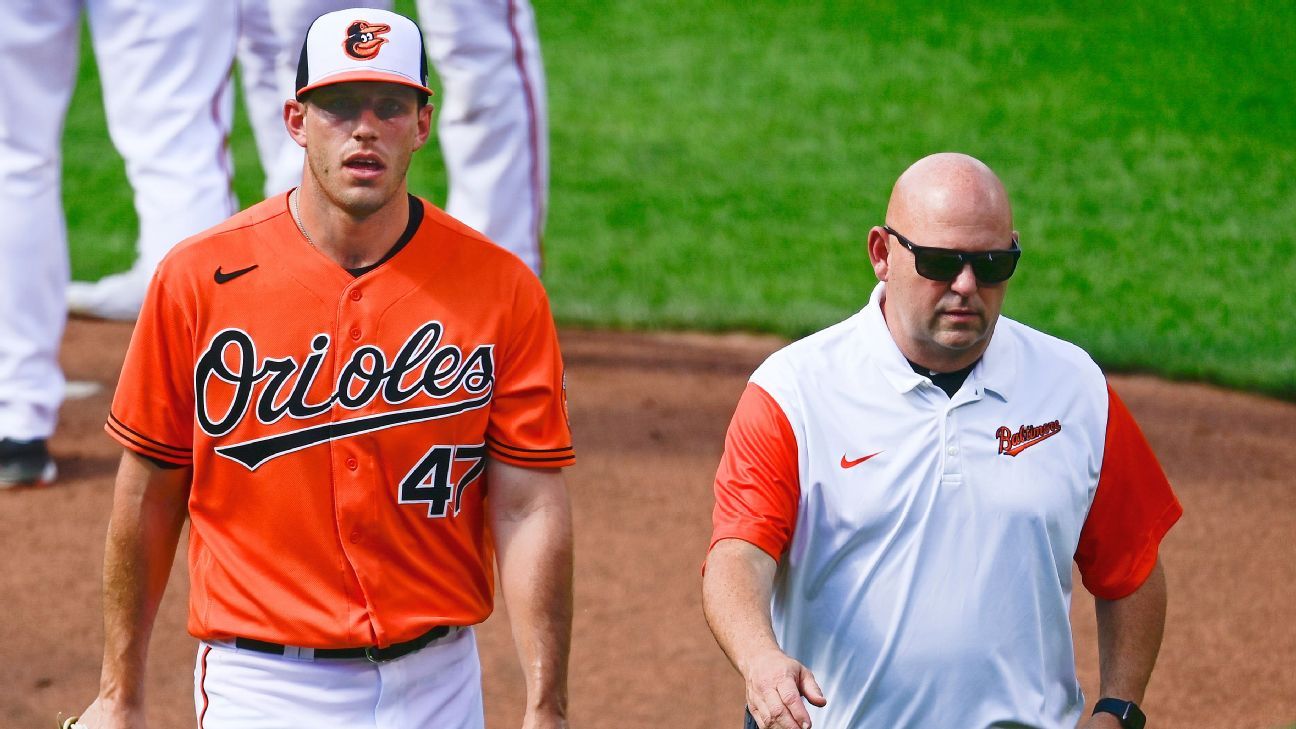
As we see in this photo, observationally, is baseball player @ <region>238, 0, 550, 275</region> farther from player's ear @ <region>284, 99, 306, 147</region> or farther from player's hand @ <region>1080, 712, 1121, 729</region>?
player's hand @ <region>1080, 712, 1121, 729</region>

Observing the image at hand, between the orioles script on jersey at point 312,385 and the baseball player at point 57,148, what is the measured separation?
250 centimetres

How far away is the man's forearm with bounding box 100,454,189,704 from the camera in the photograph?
126 inches

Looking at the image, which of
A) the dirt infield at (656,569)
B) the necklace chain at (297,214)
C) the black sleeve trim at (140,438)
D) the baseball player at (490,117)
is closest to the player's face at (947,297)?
the necklace chain at (297,214)

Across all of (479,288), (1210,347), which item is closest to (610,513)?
(479,288)

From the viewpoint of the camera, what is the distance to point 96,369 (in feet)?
23.1

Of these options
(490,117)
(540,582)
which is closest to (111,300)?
(490,117)

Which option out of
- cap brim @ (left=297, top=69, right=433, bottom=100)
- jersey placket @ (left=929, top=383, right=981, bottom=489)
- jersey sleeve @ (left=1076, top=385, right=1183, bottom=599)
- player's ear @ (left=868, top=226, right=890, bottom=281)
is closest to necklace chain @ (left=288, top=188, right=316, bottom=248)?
cap brim @ (left=297, top=69, right=433, bottom=100)

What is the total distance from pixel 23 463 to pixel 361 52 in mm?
2995

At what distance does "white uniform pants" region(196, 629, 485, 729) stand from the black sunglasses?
3.52ft

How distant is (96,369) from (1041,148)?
6.42 metres

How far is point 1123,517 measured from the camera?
3.34m

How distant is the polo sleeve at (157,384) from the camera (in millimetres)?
3178

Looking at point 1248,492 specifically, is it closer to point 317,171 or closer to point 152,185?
point 152,185

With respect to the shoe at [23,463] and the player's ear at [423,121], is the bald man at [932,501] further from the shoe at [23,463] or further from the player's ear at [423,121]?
the shoe at [23,463]
